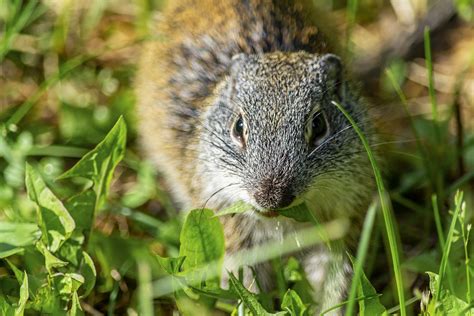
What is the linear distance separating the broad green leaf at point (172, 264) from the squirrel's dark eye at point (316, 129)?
2.53 feet

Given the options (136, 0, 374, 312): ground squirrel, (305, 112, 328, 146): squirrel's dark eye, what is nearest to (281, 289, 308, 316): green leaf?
(136, 0, 374, 312): ground squirrel

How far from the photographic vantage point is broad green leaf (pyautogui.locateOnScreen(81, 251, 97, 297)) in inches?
145

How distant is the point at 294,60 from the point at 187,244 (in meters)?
1.03

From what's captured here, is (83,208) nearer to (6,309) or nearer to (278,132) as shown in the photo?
(6,309)

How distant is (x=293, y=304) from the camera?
3.36 m

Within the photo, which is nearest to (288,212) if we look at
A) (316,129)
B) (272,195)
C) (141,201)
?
(272,195)

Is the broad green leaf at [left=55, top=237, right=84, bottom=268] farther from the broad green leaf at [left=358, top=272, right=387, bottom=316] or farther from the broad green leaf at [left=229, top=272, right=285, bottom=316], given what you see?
the broad green leaf at [left=358, top=272, right=387, bottom=316]

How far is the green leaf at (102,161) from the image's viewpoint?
12.6 ft

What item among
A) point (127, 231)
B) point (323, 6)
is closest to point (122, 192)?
point (127, 231)

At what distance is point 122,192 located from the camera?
16.7 ft

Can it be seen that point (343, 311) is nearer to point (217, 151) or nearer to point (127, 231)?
point (217, 151)

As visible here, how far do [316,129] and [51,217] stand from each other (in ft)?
4.18

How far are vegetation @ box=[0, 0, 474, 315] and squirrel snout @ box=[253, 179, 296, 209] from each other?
0.21 meters

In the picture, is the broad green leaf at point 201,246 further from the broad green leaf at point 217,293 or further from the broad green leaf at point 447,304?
the broad green leaf at point 447,304
